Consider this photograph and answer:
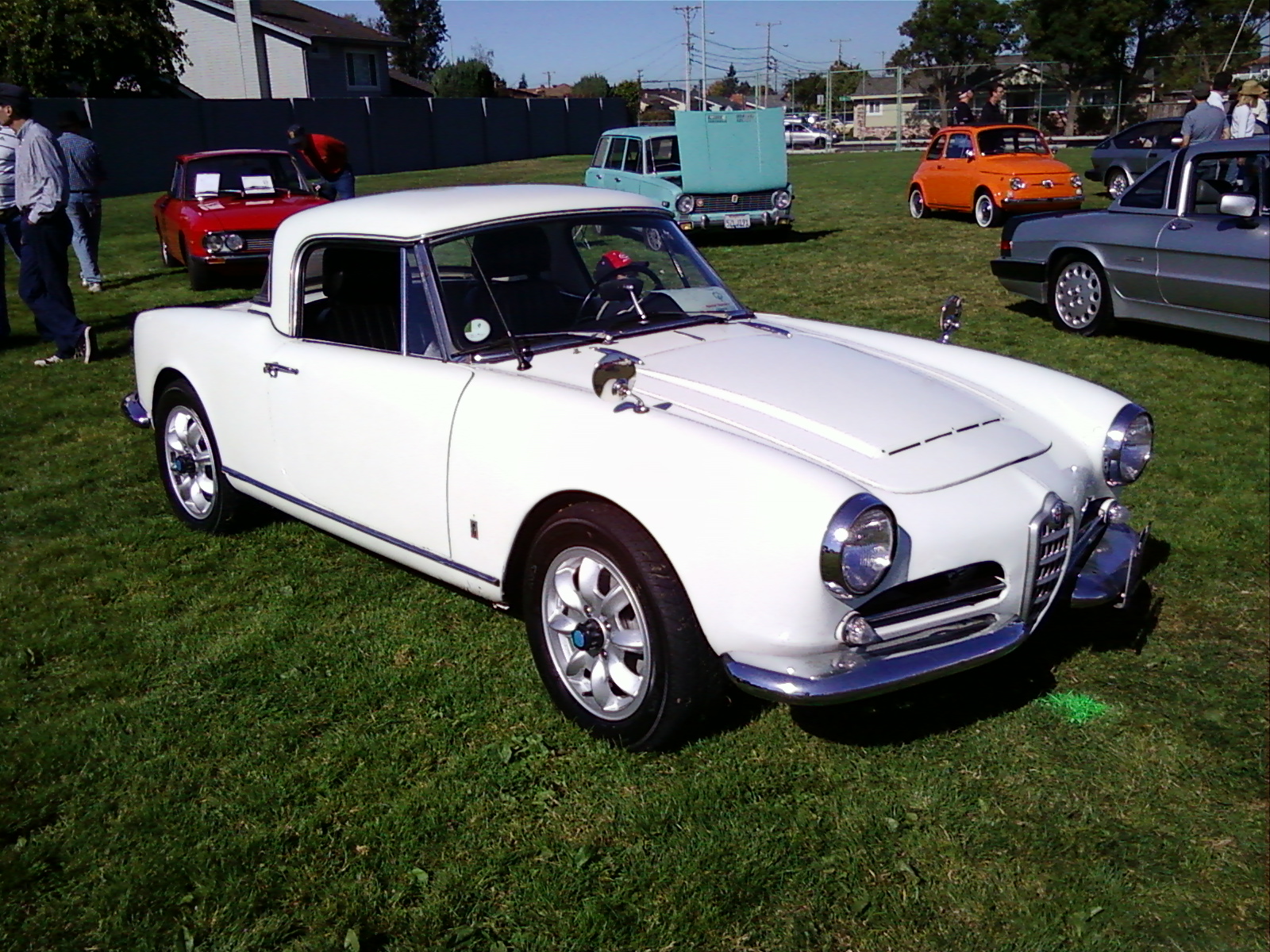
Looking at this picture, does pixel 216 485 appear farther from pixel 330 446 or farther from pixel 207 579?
pixel 330 446

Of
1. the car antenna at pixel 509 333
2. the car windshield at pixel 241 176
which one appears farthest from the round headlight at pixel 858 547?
the car windshield at pixel 241 176

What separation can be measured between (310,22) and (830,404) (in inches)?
2052

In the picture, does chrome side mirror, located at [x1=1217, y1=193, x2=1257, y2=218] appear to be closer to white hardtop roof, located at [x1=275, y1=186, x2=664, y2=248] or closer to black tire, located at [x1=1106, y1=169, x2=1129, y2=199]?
white hardtop roof, located at [x1=275, y1=186, x2=664, y2=248]

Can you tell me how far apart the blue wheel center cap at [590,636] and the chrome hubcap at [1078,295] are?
714 centimetres

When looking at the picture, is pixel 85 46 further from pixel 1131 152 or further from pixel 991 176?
pixel 1131 152

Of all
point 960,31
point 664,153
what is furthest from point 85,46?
point 960,31

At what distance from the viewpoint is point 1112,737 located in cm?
351

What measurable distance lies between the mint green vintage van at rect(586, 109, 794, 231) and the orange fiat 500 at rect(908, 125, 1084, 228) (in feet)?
10.2

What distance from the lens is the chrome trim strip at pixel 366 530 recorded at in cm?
377

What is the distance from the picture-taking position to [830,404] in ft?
11.7

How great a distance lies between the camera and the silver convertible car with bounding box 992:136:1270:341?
25.8 ft

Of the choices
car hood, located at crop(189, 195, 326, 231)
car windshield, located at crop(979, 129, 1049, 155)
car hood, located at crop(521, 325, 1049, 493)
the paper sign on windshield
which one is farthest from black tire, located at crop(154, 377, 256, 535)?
car windshield, located at crop(979, 129, 1049, 155)

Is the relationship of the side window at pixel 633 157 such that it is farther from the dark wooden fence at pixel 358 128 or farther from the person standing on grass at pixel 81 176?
the dark wooden fence at pixel 358 128

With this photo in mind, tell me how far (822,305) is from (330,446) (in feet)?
24.2
